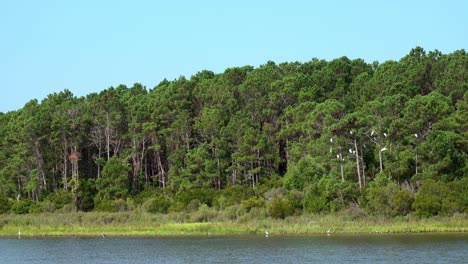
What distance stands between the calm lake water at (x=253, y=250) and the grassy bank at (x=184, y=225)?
9.20 ft

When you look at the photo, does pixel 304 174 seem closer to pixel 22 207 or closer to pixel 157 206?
pixel 157 206

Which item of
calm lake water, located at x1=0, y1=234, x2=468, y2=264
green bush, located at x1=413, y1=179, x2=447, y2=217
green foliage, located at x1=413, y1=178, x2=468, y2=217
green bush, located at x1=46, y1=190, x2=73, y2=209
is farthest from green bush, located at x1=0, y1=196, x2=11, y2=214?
green foliage, located at x1=413, y1=178, x2=468, y2=217

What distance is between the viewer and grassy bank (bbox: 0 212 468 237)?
187 ft

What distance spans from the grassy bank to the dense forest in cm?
180

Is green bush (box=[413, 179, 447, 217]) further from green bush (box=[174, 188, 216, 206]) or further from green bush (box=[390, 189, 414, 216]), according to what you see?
green bush (box=[174, 188, 216, 206])

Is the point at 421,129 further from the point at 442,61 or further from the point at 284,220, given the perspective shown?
the point at 442,61

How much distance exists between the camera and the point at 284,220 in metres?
63.4

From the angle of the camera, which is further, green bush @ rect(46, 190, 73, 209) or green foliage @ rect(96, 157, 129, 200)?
green foliage @ rect(96, 157, 129, 200)

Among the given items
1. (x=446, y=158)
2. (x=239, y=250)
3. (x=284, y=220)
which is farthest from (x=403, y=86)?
(x=239, y=250)

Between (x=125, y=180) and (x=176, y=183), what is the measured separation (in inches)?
214

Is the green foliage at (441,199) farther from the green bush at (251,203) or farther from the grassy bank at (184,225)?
the green bush at (251,203)

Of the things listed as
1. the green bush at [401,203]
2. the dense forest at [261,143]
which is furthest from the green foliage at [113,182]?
the green bush at [401,203]

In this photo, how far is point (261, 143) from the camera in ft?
258

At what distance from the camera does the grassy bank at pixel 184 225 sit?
5706 centimetres
